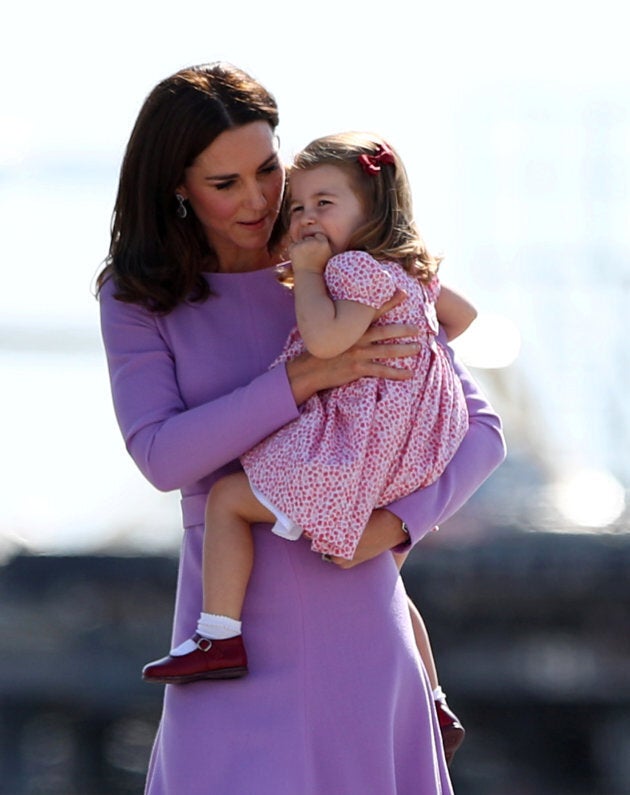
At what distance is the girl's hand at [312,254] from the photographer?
371 cm

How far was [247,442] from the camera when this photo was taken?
362cm

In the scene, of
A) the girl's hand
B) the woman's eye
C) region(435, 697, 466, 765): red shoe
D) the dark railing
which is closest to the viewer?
the girl's hand

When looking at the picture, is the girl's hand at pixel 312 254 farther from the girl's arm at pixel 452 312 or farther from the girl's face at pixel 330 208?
the girl's arm at pixel 452 312

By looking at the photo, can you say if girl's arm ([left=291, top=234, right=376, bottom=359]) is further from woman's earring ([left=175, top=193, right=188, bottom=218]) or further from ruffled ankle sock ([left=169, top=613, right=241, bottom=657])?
ruffled ankle sock ([left=169, top=613, right=241, bottom=657])

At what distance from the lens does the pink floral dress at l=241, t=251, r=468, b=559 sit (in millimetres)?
3596

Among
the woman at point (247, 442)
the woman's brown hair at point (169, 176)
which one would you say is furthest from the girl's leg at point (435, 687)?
the woman's brown hair at point (169, 176)

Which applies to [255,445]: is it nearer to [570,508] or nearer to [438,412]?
[438,412]

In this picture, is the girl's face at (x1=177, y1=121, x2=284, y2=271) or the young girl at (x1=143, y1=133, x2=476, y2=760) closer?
the young girl at (x1=143, y1=133, x2=476, y2=760)

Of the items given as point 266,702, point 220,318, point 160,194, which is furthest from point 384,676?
point 160,194

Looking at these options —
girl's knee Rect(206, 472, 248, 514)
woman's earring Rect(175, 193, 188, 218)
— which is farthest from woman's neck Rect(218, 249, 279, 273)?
girl's knee Rect(206, 472, 248, 514)

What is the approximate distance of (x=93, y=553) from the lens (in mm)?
10984

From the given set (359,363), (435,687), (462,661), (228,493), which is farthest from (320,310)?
(462,661)

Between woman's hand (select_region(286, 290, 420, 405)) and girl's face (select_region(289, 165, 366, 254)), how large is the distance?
16 centimetres

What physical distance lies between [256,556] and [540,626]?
720cm
